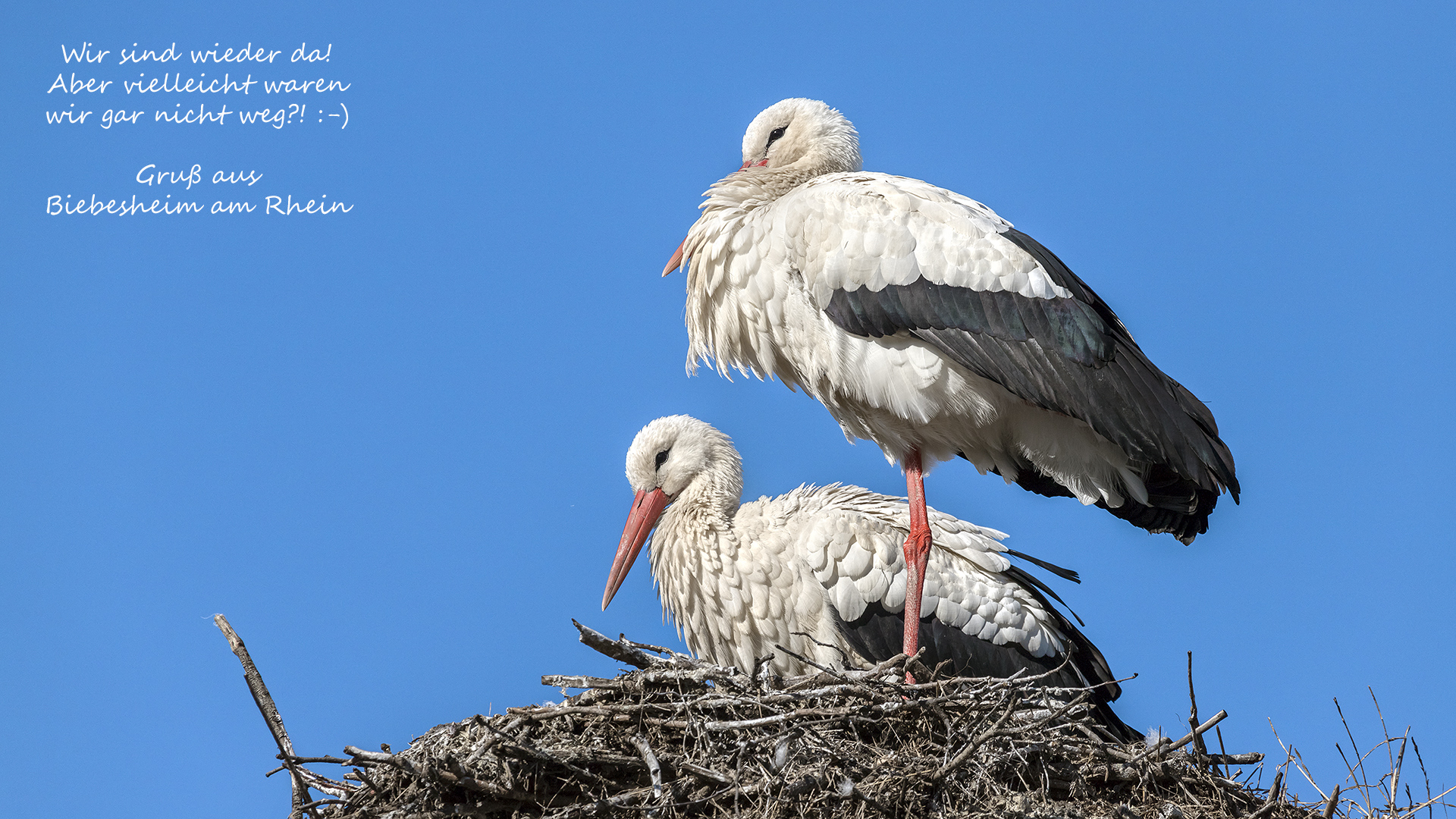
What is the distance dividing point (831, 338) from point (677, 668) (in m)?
1.19

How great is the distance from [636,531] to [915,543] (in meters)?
1.40

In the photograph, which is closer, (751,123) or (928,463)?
(928,463)

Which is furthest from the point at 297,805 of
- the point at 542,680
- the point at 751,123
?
the point at 751,123

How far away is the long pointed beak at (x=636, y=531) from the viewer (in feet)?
19.8

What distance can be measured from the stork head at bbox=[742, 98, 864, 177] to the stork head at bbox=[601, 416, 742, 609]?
3.58ft

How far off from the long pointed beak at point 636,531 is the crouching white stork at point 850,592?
1.03 feet

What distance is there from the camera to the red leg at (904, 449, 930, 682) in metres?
4.93

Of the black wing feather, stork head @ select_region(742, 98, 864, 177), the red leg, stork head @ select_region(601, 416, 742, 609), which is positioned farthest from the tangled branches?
stork head @ select_region(742, 98, 864, 177)

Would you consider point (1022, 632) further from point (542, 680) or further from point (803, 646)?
point (542, 680)

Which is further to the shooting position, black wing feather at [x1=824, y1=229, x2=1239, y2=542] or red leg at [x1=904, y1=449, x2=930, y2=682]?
red leg at [x1=904, y1=449, x2=930, y2=682]

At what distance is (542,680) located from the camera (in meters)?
4.14

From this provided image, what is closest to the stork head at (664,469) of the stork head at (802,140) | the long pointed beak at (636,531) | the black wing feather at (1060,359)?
the long pointed beak at (636,531)

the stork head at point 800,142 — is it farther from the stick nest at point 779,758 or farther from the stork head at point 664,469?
the stick nest at point 779,758

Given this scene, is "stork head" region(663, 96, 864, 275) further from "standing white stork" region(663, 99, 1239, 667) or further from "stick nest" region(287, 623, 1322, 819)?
"stick nest" region(287, 623, 1322, 819)
